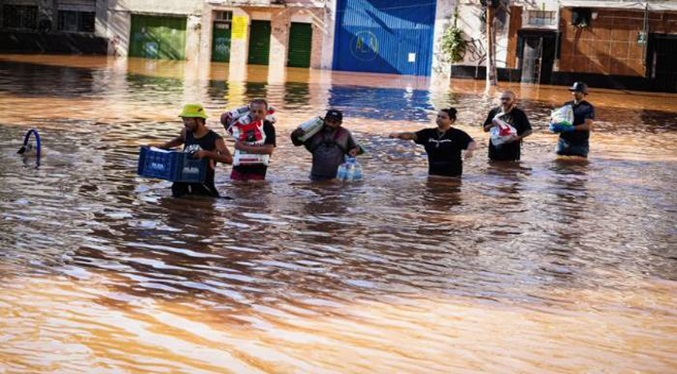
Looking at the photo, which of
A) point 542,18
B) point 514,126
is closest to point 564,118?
point 514,126

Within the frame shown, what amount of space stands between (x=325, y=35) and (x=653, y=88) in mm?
14761

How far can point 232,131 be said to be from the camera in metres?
12.9

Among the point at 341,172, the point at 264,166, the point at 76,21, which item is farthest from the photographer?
the point at 76,21

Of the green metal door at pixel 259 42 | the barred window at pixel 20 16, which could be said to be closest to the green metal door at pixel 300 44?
the green metal door at pixel 259 42

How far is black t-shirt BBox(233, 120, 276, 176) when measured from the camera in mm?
12961

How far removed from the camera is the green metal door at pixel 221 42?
53.7 meters

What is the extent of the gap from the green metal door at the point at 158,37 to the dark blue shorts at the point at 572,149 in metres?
38.0

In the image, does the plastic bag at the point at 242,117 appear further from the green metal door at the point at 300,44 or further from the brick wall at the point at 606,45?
the green metal door at the point at 300,44

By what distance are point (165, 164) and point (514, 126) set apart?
6684 mm

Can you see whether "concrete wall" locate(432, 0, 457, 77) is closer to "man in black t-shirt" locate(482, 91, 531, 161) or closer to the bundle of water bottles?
"man in black t-shirt" locate(482, 91, 531, 161)

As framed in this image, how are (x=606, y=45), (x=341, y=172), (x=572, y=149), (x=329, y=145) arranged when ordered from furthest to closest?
(x=606, y=45)
(x=572, y=149)
(x=341, y=172)
(x=329, y=145)

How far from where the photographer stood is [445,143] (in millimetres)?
14484

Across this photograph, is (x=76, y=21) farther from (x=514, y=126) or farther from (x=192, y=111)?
(x=192, y=111)

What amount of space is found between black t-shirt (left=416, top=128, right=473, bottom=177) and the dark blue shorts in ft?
12.8
